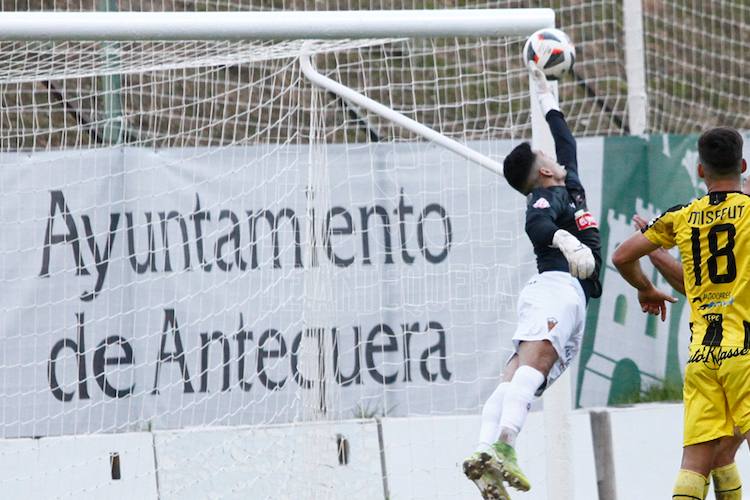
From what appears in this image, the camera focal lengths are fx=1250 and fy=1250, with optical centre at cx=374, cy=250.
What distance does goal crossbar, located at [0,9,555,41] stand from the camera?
707 cm

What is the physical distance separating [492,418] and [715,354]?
117 centimetres

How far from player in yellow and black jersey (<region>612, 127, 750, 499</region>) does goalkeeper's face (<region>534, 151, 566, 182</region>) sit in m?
0.87

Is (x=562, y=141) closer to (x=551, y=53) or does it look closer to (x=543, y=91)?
(x=543, y=91)

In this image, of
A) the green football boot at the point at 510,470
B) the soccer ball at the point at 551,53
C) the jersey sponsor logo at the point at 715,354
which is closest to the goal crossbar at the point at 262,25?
the soccer ball at the point at 551,53

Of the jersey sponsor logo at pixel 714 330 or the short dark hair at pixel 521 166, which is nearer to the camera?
the jersey sponsor logo at pixel 714 330

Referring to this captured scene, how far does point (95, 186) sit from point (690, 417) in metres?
4.76

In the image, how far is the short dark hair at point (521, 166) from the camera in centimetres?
661

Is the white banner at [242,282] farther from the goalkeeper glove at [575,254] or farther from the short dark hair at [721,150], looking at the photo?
the short dark hair at [721,150]

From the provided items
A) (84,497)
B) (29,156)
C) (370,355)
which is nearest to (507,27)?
(370,355)

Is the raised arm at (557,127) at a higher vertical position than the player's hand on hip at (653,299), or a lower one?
higher

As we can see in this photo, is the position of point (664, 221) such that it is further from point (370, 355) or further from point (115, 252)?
point (115, 252)

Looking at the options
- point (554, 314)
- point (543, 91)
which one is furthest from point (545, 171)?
point (554, 314)

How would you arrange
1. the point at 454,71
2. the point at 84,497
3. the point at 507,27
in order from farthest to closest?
the point at 454,71 < the point at 84,497 < the point at 507,27

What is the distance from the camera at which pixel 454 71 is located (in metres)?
12.3
